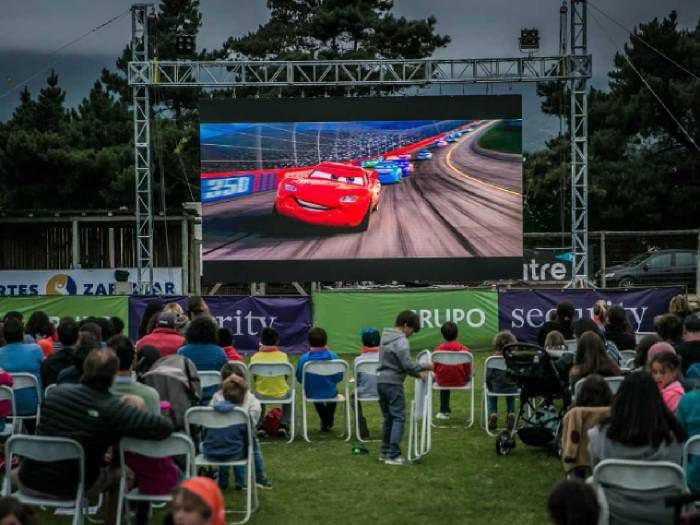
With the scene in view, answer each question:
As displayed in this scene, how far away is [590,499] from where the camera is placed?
4.21 meters

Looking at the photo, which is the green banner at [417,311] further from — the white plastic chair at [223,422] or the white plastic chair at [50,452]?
the white plastic chair at [50,452]

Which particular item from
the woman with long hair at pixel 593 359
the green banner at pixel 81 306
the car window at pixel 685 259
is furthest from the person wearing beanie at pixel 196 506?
the car window at pixel 685 259

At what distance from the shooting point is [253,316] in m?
20.8

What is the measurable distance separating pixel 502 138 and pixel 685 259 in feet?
39.3

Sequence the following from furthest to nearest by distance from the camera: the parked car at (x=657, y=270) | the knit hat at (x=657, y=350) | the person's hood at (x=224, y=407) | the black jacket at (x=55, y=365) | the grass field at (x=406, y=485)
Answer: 1. the parked car at (x=657, y=270)
2. the black jacket at (x=55, y=365)
3. the grass field at (x=406, y=485)
4. the person's hood at (x=224, y=407)
5. the knit hat at (x=657, y=350)

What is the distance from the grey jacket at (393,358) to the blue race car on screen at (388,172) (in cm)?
1639

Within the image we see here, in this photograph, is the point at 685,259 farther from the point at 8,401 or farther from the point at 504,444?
the point at 8,401

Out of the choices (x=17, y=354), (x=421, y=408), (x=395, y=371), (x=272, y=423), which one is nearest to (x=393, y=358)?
(x=395, y=371)

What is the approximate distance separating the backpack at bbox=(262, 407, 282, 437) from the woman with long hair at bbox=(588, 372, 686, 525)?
621cm

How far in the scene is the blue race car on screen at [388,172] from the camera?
2677cm

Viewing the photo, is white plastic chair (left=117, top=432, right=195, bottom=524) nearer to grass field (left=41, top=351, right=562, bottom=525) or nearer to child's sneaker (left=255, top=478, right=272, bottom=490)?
grass field (left=41, top=351, right=562, bottom=525)

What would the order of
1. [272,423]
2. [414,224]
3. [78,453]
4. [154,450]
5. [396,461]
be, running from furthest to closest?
[414,224] → [272,423] → [396,461] → [154,450] → [78,453]

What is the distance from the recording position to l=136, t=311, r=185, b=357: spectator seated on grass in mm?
10180

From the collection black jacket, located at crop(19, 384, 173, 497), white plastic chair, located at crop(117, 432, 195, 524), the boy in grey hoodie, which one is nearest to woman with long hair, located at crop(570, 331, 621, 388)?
the boy in grey hoodie
